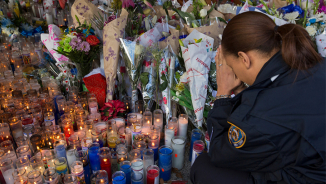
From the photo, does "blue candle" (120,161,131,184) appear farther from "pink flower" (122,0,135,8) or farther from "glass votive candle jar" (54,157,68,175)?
"pink flower" (122,0,135,8)

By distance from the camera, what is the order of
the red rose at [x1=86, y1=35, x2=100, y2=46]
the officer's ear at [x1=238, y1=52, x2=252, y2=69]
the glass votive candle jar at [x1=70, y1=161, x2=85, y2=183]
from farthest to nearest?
the red rose at [x1=86, y1=35, x2=100, y2=46], the glass votive candle jar at [x1=70, y1=161, x2=85, y2=183], the officer's ear at [x1=238, y1=52, x2=252, y2=69]

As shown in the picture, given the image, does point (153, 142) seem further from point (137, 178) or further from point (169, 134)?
point (137, 178)

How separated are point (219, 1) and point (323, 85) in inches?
80.8

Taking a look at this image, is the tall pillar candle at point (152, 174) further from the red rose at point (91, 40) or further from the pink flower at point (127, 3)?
the pink flower at point (127, 3)

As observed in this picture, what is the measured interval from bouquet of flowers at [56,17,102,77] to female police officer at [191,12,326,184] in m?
1.53

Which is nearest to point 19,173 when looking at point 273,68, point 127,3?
point 273,68

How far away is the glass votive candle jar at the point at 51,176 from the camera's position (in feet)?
4.69

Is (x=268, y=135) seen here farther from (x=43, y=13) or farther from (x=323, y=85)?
(x=43, y=13)

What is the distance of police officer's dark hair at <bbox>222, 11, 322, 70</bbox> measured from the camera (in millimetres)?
1087

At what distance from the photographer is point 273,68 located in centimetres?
116

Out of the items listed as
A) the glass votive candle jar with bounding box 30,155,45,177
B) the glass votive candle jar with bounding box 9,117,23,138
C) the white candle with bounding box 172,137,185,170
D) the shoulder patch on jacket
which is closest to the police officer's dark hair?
the shoulder patch on jacket

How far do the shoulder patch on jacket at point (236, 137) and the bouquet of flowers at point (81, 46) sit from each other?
5.59 ft

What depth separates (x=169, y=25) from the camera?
2.47m

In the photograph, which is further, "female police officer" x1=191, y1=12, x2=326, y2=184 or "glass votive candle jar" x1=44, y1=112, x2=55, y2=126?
"glass votive candle jar" x1=44, y1=112, x2=55, y2=126
